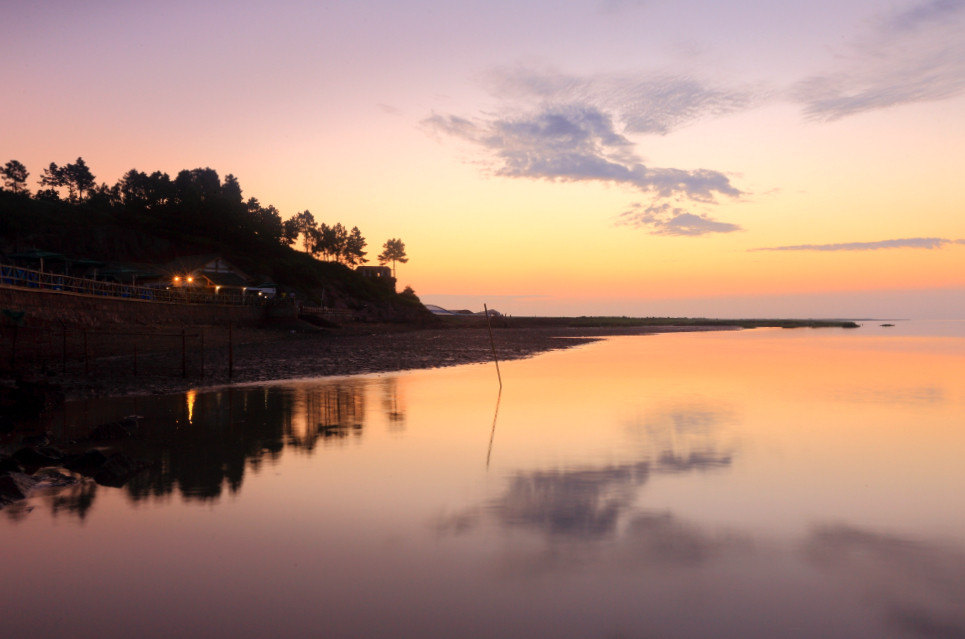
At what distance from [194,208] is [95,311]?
81.2m

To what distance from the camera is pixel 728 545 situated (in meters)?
10.7

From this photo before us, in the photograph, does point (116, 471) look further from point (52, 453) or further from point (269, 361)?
point (269, 361)

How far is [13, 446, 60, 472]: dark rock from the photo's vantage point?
47.4 ft

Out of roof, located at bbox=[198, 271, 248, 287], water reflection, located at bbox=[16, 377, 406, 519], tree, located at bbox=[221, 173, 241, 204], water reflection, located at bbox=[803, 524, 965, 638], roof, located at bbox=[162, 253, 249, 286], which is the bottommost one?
water reflection, located at bbox=[803, 524, 965, 638]

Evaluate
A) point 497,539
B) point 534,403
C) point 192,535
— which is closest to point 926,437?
point 534,403

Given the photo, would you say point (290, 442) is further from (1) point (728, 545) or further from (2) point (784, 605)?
(2) point (784, 605)

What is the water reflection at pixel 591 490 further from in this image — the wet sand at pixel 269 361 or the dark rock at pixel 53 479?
the wet sand at pixel 269 361

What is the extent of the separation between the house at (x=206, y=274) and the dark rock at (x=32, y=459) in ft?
214

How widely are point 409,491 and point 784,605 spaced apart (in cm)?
831

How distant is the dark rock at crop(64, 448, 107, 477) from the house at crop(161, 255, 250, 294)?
2597 inches

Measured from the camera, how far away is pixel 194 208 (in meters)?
114

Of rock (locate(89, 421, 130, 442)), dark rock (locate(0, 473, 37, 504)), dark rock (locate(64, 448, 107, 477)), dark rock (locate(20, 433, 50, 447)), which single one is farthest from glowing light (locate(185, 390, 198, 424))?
dark rock (locate(0, 473, 37, 504))

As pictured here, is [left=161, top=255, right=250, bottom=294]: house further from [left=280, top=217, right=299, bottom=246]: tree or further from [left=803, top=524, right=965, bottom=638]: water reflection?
[left=803, top=524, right=965, bottom=638]: water reflection

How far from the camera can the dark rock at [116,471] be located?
13.6 meters
